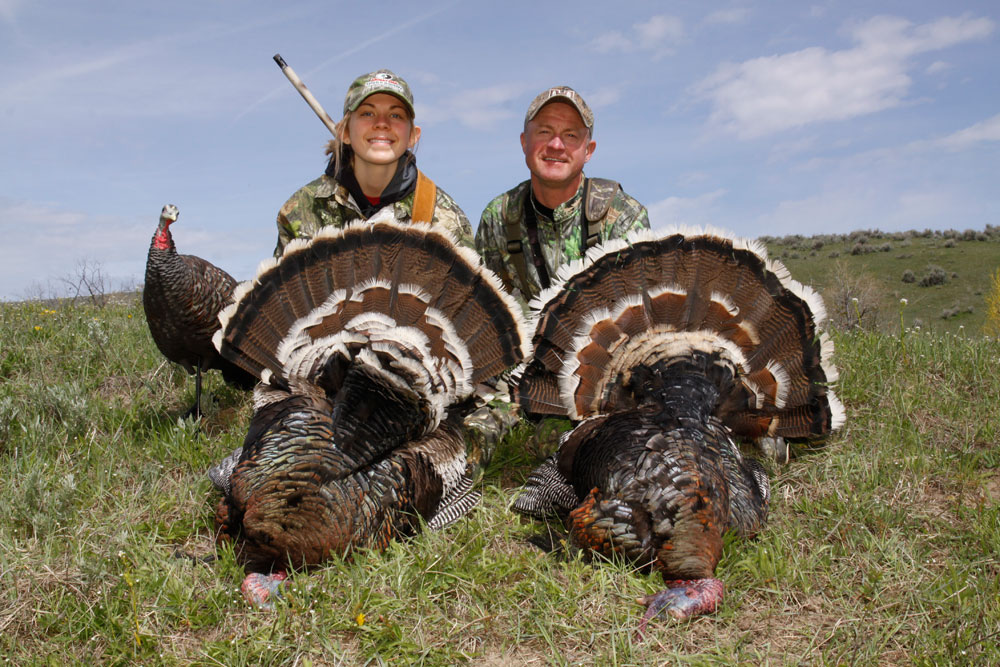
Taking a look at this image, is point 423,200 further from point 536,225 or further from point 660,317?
point 660,317

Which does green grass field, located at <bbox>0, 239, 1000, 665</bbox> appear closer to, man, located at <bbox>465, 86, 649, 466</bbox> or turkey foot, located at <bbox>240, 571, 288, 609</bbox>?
turkey foot, located at <bbox>240, 571, 288, 609</bbox>

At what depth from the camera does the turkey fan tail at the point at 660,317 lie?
13.6 ft

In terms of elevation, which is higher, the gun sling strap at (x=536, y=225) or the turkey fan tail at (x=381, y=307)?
the gun sling strap at (x=536, y=225)

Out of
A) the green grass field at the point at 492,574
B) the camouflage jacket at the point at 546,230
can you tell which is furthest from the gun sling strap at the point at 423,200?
the green grass field at the point at 492,574

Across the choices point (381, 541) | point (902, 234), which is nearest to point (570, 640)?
point (381, 541)

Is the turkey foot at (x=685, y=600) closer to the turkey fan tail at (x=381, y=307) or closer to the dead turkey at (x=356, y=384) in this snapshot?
the dead turkey at (x=356, y=384)

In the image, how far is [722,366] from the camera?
4055 mm

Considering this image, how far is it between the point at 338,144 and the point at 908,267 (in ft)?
133

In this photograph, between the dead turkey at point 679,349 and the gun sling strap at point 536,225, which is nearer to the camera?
the dead turkey at point 679,349

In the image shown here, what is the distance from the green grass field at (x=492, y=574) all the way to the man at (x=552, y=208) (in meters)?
1.74

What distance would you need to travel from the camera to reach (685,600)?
2959 mm

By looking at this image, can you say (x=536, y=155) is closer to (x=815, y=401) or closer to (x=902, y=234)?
(x=815, y=401)

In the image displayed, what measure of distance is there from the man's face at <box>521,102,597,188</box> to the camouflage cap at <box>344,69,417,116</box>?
1033 millimetres

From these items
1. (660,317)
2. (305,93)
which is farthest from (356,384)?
(305,93)
